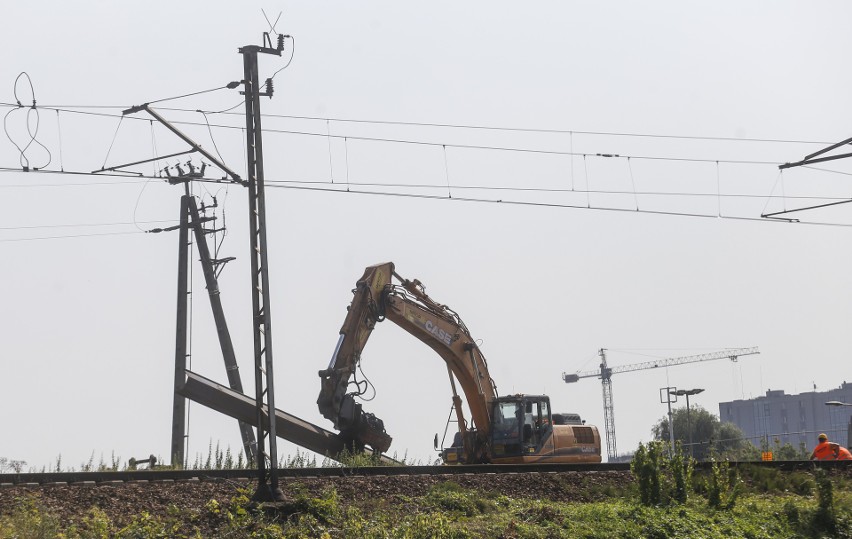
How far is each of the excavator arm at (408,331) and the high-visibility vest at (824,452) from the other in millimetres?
8043

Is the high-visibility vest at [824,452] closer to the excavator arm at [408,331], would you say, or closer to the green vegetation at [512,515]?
the green vegetation at [512,515]

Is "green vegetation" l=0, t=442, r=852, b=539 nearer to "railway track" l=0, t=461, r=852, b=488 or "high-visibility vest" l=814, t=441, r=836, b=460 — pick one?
"railway track" l=0, t=461, r=852, b=488

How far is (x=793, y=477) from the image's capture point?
2175cm

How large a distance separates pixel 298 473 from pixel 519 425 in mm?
9124

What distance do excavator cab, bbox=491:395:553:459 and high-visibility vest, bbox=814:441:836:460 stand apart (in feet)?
21.6

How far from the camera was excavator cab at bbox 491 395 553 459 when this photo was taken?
26250 millimetres

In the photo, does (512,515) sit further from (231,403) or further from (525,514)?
(231,403)

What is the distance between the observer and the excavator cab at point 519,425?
86.1 feet

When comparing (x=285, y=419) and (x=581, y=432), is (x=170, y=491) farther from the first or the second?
(x=581, y=432)

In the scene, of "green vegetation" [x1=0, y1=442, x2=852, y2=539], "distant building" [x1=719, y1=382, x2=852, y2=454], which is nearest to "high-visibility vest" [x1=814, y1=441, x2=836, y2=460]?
"green vegetation" [x1=0, y1=442, x2=852, y2=539]

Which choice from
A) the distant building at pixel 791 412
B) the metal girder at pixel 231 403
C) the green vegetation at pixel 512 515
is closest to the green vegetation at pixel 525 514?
the green vegetation at pixel 512 515

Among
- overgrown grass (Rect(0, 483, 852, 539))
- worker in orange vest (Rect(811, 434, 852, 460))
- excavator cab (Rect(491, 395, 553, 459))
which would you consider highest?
excavator cab (Rect(491, 395, 553, 459))

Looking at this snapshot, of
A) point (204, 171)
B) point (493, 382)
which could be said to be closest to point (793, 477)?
point (493, 382)

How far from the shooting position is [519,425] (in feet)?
86.5
